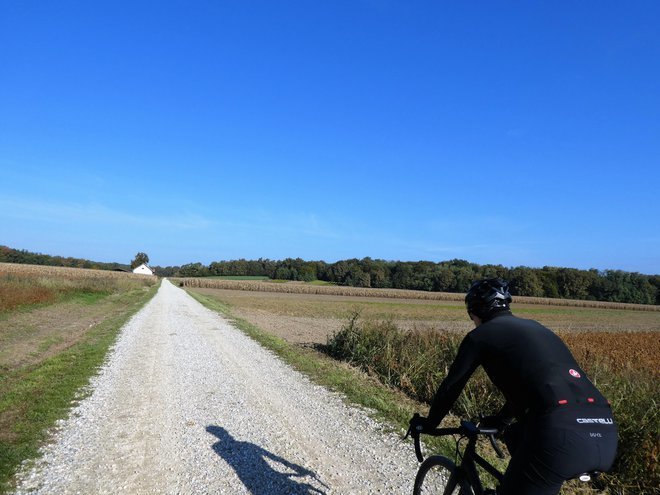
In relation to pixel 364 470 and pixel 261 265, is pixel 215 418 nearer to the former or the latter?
pixel 364 470

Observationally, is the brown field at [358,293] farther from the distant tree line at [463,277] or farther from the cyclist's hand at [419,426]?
the cyclist's hand at [419,426]

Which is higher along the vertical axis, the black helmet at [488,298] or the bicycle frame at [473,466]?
the black helmet at [488,298]

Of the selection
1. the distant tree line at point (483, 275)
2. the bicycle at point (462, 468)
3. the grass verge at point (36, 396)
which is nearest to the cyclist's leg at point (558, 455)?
the bicycle at point (462, 468)

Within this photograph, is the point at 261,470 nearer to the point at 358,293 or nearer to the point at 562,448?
the point at 562,448

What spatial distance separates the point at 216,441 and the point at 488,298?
475 cm

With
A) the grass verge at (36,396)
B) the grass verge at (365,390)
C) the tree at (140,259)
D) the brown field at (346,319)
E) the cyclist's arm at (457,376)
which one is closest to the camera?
the cyclist's arm at (457,376)

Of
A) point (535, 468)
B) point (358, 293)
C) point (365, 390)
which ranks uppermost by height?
point (535, 468)

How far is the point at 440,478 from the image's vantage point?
149 inches

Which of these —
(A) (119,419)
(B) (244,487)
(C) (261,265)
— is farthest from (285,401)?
(C) (261,265)

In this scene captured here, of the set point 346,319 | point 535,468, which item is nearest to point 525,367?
point 535,468

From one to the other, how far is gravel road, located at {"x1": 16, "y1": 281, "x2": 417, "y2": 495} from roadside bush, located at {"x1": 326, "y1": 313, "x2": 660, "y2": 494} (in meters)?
2.49

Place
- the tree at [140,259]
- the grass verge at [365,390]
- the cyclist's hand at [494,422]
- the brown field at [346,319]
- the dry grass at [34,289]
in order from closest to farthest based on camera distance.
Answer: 1. the cyclist's hand at [494,422]
2. the grass verge at [365,390]
3. the dry grass at [34,289]
4. the brown field at [346,319]
5. the tree at [140,259]

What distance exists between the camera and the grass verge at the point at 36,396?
18.0 ft

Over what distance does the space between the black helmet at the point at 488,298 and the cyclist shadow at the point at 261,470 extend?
9.76 feet
